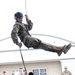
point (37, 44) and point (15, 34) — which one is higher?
point (15, 34)

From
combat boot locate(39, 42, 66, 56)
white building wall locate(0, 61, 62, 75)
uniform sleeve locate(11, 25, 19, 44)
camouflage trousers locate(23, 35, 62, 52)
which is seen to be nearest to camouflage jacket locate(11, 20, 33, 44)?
uniform sleeve locate(11, 25, 19, 44)

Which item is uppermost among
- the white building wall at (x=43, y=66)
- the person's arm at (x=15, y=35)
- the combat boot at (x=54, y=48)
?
the white building wall at (x=43, y=66)

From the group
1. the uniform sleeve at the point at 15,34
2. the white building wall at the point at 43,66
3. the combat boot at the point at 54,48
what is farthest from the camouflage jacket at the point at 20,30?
the white building wall at the point at 43,66

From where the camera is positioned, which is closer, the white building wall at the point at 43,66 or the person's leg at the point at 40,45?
the person's leg at the point at 40,45

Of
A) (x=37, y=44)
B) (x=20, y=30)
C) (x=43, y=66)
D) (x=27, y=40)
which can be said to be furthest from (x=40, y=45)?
(x=43, y=66)

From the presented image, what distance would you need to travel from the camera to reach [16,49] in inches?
385

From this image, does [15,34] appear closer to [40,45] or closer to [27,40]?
[27,40]

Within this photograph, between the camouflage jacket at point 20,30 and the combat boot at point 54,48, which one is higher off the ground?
the camouflage jacket at point 20,30

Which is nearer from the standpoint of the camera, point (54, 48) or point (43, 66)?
point (54, 48)

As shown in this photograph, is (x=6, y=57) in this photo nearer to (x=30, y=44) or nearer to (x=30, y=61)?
(x=30, y=61)

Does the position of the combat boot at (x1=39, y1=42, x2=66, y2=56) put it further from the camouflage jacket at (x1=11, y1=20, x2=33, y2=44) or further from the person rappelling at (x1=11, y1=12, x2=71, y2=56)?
the camouflage jacket at (x1=11, y1=20, x2=33, y2=44)

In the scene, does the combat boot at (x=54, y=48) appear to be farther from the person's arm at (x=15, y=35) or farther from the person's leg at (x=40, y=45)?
the person's arm at (x=15, y=35)

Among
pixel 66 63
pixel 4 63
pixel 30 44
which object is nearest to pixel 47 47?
pixel 30 44

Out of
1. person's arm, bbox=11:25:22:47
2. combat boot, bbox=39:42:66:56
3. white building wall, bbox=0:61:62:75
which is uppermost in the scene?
white building wall, bbox=0:61:62:75
